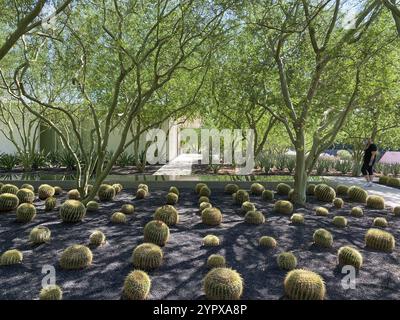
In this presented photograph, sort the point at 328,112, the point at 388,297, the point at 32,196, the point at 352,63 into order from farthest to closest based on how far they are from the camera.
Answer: the point at 328,112
the point at 32,196
the point at 352,63
the point at 388,297

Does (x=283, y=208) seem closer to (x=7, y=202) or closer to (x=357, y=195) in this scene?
(x=357, y=195)

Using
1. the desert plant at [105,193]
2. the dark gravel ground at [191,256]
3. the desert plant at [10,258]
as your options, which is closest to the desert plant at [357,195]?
the dark gravel ground at [191,256]

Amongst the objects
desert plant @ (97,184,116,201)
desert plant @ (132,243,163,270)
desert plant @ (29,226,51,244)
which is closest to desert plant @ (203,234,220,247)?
desert plant @ (132,243,163,270)

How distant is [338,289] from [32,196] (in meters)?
8.03

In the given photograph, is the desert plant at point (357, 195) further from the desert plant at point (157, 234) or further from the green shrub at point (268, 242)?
the desert plant at point (157, 234)

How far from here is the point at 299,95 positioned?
1062cm

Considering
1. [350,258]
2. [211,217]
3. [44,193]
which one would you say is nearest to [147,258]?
[211,217]

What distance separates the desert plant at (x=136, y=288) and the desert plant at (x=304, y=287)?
176cm

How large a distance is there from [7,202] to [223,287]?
661cm

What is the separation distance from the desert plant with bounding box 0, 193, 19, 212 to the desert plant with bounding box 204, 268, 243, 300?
6379 mm

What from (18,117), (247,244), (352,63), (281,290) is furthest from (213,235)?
(18,117)

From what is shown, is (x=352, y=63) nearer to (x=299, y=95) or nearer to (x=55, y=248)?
(x=299, y=95)

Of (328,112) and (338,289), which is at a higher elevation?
(328,112)

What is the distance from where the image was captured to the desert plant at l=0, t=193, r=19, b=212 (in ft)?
27.7
